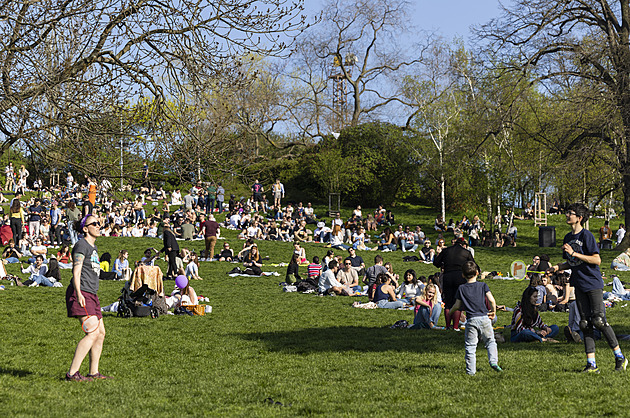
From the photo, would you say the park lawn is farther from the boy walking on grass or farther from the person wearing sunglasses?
the person wearing sunglasses

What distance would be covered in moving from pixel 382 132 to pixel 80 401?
4327cm

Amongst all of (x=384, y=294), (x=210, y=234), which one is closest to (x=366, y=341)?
(x=384, y=294)

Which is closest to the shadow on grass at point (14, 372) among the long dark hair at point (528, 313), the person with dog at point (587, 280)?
the person with dog at point (587, 280)

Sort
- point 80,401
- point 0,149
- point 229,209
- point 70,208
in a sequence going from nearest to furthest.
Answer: point 80,401 < point 0,149 < point 70,208 < point 229,209

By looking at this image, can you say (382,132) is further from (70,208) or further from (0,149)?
(0,149)

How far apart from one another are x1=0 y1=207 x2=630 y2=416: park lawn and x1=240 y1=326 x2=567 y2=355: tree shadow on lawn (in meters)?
0.02

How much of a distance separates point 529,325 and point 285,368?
4.25m

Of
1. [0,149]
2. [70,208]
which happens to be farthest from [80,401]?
[70,208]

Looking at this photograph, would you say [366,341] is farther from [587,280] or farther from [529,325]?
[587,280]

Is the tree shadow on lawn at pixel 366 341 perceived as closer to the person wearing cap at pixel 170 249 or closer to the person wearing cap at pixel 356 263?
the person wearing cap at pixel 170 249

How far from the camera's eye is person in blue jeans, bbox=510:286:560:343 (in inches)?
425

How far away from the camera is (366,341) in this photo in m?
11.3

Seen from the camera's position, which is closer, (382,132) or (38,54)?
(38,54)

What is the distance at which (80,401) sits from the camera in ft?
22.2
